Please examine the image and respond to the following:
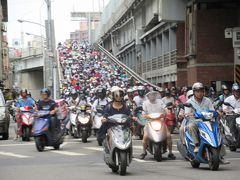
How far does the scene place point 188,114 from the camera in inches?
544

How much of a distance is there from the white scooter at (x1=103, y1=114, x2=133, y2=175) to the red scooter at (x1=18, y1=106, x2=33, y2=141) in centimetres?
1097

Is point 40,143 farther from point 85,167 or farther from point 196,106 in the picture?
point 196,106

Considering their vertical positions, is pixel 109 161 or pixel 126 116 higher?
pixel 126 116

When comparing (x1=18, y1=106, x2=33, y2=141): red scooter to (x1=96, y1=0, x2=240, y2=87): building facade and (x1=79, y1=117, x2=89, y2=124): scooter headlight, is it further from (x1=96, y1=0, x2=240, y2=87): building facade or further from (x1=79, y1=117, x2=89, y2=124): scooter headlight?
(x1=96, y1=0, x2=240, y2=87): building facade

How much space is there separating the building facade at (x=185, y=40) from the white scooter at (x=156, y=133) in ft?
66.8

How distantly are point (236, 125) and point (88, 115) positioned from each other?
6.82m

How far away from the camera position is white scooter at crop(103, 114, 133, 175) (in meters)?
12.8

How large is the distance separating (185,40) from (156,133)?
2578 cm

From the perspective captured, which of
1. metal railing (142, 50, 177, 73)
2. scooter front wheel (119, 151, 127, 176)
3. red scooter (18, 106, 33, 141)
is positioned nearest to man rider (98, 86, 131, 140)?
scooter front wheel (119, 151, 127, 176)

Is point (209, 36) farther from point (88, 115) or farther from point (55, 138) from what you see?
point (55, 138)

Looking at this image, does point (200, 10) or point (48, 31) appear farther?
point (48, 31)

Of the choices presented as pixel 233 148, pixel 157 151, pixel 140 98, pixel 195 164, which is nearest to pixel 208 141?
pixel 195 164

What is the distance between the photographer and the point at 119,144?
1285cm

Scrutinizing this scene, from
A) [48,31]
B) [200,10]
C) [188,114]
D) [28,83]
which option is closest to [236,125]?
[188,114]
